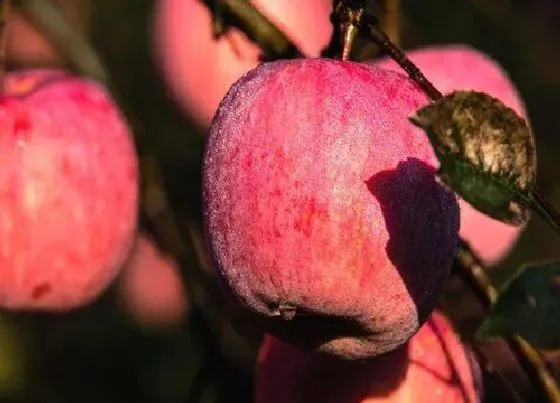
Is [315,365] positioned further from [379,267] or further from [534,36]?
[534,36]

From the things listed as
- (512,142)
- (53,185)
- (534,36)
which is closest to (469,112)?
(512,142)

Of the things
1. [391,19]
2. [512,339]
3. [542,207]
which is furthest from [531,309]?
[391,19]

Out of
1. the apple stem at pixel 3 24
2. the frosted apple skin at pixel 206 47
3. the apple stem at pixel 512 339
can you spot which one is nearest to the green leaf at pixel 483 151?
the apple stem at pixel 512 339

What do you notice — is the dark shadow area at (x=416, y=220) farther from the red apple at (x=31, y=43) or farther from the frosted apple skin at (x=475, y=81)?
the red apple at (x=31, y=43)

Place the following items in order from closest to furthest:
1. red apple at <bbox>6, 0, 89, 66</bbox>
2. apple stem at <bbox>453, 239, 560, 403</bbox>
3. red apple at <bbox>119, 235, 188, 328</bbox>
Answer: apple stem at <bbox>453, 239, 560, 403</bbox>, red apple at <bbox>6, 0, 89, 66</bbox>, red apple at <bbox>119, 235, 188, 328</bbox>

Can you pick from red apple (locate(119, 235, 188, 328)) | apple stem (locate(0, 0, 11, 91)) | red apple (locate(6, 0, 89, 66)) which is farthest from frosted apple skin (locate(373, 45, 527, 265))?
red apple (locate(119, 235, 188, 328))

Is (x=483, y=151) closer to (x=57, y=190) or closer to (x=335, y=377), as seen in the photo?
(x=335, y=377)

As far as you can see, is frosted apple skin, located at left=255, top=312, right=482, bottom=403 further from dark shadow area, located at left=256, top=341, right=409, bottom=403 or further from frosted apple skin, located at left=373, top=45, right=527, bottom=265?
frosted apple skin, located at left=373, top=45, right=527, bottom=265
